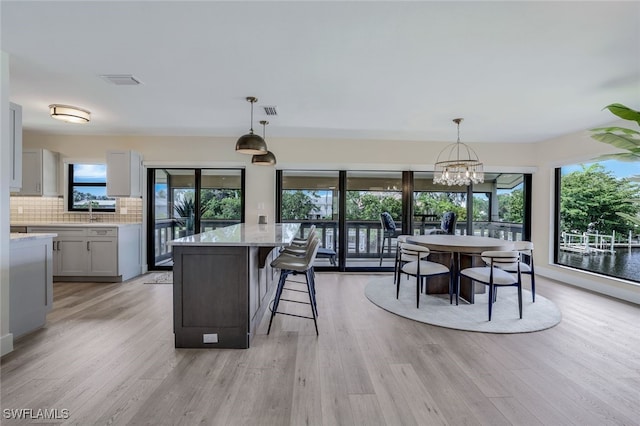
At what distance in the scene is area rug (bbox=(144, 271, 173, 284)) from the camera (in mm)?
4684

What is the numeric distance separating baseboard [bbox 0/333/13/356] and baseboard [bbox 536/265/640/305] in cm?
690

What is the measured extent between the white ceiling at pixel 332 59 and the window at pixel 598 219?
94 cm

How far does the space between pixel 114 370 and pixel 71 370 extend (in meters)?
0.32

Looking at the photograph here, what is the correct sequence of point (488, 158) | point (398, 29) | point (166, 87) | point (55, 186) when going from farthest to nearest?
point (488, 158), point (55, 186), point (166, 87), point (398, 29)

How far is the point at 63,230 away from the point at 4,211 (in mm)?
2546

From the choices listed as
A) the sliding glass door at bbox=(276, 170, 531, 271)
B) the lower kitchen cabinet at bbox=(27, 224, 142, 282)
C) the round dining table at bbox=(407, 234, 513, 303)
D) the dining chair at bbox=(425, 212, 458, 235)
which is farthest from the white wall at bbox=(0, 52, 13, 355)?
the dining chair at bbox=(425, 212, 458, 235)

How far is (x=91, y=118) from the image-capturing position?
4.33 m

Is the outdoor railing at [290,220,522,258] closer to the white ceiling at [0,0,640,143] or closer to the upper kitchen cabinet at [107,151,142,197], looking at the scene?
the white ceiling at [0,0,640,143]

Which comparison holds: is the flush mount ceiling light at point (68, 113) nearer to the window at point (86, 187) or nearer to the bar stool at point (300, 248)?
the window at point (86, 187)

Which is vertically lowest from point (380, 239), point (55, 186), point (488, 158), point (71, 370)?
point (71, 370)

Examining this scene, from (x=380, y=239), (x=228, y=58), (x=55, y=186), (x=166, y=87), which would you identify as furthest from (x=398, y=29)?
(x=55, y=186)

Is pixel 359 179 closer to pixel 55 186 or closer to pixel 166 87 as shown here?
pixel 166 87

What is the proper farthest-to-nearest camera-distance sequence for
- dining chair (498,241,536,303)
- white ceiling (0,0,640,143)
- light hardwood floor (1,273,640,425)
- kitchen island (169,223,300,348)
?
dining chair (498,241,536,303) → kitchen island (169,223,300,348) → white ceiling (0,0,640,143) → light hardwood floor (1,273,640,425)

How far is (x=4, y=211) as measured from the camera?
2.43 m
